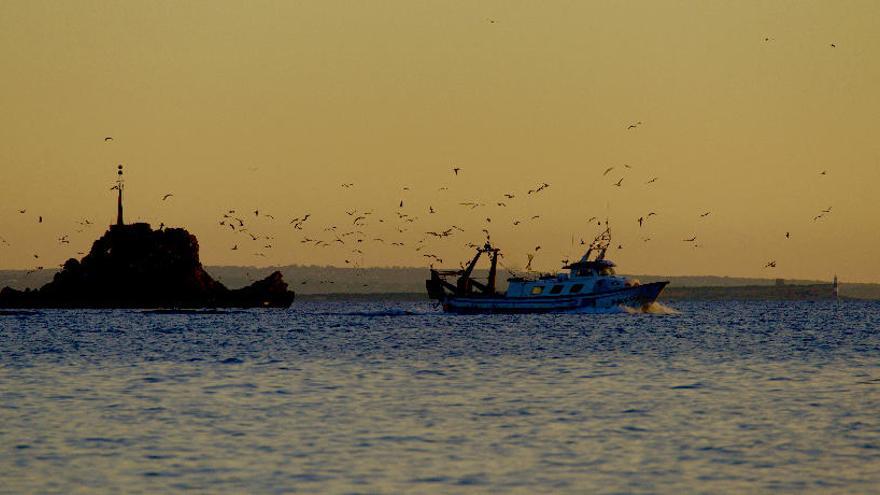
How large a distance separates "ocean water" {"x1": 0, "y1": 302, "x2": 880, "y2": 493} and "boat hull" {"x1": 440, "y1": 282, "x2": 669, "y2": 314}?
65.9 m

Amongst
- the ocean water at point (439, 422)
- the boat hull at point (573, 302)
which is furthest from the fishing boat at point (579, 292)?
the ocean water at point (439, 422)

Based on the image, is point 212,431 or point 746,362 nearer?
point 212,431

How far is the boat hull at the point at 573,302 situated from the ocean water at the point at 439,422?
65949 millimetres

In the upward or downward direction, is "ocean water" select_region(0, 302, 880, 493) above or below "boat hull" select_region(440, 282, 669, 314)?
below

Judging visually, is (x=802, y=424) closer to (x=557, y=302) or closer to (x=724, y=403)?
(x=724, y=403)

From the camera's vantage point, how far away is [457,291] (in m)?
150

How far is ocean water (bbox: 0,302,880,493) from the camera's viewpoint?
85.5ft

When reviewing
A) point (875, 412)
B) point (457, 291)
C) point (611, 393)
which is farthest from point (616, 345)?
point (457, 291)

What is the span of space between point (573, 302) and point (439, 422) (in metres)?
101

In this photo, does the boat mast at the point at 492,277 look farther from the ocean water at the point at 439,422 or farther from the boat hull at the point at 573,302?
the ocean water at the point at 439,422

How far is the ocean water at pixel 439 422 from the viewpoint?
26.0 meters

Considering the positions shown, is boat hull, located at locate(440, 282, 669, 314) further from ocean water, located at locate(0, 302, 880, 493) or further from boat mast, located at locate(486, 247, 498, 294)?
ocean water, located at locate(0, 302, 880, 493)

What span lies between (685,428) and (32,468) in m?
15.4

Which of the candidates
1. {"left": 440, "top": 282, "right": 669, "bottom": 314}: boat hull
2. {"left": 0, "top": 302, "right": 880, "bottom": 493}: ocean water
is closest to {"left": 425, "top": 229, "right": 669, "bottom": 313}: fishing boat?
{"left": 440, "top": 282, "right": 669, "bottom": 314}: boat hull
